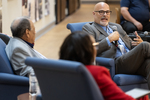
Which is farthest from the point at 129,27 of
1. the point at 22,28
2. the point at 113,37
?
the point at 22,28

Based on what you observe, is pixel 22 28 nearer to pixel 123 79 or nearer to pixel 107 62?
pixel 107 62

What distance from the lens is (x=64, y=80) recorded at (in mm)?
1950

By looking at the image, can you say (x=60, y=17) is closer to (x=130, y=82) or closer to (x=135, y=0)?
(x=135, y=0)

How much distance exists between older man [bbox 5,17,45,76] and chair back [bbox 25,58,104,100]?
3.11 feet

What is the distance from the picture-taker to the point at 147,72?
361 centimetres

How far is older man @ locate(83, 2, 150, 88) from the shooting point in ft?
11.8

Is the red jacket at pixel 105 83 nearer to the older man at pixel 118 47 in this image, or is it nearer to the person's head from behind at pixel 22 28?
the person's head from behind at pixel 22 28

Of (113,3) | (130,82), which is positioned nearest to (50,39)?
(130,82)

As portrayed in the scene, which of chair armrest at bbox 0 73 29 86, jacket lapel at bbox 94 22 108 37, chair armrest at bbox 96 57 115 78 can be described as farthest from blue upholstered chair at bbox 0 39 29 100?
jacket lapel at bbox 94 22 108 37

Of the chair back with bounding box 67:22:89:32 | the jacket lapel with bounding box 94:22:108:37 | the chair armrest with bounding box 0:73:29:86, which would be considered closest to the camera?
the chair armrest with bounding box 0:73:29:86

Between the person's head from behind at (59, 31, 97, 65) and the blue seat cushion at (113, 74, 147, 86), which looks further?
the blue seat cushion at (113, 74, 147, 86)

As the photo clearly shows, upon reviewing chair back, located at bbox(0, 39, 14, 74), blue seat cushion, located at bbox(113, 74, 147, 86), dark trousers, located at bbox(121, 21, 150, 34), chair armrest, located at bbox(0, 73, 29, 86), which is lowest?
blue seat cushion, located at bbox(113, 74, 147, 86)

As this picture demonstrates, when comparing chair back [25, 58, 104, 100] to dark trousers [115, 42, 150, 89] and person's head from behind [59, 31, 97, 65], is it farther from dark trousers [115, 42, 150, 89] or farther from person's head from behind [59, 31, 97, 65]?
dark trousers [115, 42, 150, 89]

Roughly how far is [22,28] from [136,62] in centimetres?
150
